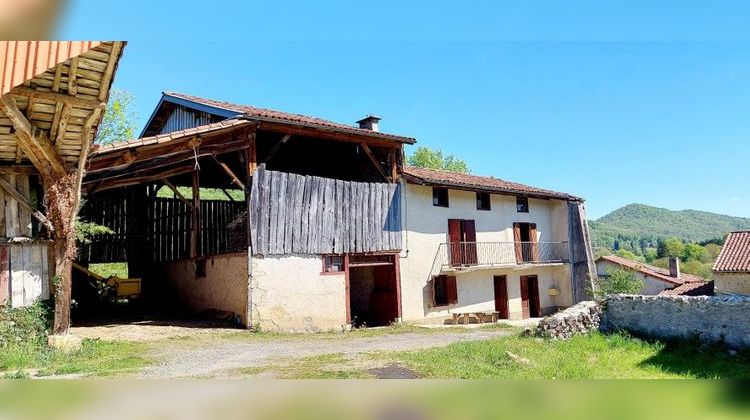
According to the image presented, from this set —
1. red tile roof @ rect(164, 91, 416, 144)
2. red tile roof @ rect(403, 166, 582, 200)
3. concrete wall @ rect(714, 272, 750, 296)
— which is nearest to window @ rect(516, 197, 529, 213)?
red tile roof @ rect(403, 166, 582, 200)

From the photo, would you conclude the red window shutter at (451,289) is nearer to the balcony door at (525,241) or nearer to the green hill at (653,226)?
the balcony door at (525,241)

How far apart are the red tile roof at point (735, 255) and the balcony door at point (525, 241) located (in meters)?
7.64

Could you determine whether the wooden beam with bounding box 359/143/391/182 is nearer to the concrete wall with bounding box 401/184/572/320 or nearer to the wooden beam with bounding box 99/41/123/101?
the concrete wall with bounding box 401/184/572/320

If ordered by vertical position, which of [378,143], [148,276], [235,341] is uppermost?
[378,143]

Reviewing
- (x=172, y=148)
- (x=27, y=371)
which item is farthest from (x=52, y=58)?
(x=172, y=148)

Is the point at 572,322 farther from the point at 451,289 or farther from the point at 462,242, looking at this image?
the point at 462,242

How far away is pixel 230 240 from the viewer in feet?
50.9

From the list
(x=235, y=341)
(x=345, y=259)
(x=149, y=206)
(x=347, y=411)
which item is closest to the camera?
(x=347, y=411)

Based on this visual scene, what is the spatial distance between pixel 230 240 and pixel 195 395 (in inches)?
580

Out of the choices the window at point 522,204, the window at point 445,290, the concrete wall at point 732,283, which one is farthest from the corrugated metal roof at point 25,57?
the concrete wall at point 732,283

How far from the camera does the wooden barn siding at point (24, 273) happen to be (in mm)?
9742

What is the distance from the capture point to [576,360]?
359 inches

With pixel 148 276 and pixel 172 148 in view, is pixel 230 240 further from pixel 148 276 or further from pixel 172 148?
pixel 148 276

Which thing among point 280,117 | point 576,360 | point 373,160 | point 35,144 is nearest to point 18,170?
point 35,144
